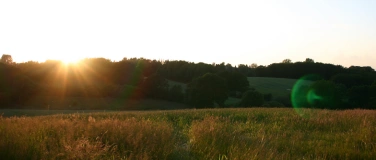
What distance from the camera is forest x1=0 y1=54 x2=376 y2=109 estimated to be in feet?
186

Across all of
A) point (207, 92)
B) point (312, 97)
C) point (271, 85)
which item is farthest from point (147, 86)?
point (271, 85)

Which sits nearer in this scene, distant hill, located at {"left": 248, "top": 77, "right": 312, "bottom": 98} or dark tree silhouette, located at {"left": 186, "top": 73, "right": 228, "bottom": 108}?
dark tree silhouette, located at {"left": 186, "top": 73, "right": 228, "bottom": 108}

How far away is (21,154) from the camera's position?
24.0ft

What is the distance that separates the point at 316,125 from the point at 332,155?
541 cm

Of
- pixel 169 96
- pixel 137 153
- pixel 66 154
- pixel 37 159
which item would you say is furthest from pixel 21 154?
pixel 169 96

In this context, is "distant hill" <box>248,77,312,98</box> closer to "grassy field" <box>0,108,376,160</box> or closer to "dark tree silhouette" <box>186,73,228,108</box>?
"dark tree silhouette" <box>186,73,228,108</box>

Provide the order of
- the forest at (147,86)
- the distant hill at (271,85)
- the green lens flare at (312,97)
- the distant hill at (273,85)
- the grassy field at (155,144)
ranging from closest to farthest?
1. the grassy field at (155,144)
2. the forest at (147,86)
3. the green lens flare at (312,97)
4. the distant hill at (271,85)
5. the distant hill at (273,85)

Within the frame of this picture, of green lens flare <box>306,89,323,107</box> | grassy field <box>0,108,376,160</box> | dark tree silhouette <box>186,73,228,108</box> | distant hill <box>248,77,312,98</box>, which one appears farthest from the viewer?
distant hill <box>248,77,312,98</box>

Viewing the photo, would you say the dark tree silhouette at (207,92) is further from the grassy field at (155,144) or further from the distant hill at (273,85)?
the grassy field at (155,144)

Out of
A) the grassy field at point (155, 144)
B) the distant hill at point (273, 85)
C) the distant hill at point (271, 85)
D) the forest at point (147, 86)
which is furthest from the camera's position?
the distant hill at point (273, 85)

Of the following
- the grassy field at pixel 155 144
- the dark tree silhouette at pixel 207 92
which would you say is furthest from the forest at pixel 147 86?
the grassy field at pixel 155 144

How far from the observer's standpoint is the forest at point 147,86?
56812 mm

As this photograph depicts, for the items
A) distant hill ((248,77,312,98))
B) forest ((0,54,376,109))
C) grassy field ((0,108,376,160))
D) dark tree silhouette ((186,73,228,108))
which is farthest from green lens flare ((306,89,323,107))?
grassy field ((0,108,376,160))

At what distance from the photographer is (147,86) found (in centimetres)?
6700
